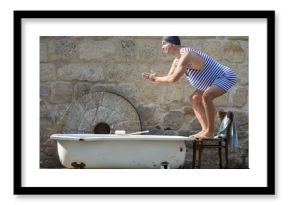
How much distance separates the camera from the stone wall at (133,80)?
4824 mm

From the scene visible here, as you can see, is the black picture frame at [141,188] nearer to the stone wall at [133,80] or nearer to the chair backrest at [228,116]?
the stone wall at [133,80]

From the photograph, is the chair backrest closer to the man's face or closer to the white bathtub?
the white bathtub

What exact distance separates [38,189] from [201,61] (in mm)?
1469

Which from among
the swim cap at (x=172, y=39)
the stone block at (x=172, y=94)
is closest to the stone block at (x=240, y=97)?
the stone block at (x=172, y=94)

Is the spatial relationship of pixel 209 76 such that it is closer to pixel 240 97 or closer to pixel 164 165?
pixel 240 97

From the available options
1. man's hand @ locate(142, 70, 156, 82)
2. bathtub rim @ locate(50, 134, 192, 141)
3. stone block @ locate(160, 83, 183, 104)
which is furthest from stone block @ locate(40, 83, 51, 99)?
stone block @ locate(160, 83, 183, 104)

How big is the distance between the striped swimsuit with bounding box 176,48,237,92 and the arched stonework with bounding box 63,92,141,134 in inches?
19.4

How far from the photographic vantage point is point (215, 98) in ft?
16.2

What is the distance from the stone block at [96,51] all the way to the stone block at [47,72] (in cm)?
24

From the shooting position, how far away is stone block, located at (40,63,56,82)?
15.6 ft

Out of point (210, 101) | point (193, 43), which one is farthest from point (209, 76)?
point (193, 43)

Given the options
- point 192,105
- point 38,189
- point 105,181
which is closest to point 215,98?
point 192,105

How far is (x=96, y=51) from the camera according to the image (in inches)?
195
